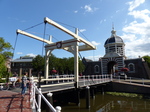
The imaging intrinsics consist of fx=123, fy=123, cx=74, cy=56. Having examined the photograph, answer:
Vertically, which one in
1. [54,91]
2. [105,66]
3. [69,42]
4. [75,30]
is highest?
[75,30]

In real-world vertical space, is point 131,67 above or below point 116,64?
below

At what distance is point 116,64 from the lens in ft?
90.5

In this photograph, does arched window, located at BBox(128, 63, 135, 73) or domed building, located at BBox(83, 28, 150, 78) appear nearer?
domed building, located at BBox(83, 28, 150, 78)

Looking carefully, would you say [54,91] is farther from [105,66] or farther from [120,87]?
[105,66]

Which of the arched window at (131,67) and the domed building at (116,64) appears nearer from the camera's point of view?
the domed building at (116,64)

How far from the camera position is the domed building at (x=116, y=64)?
2552cm

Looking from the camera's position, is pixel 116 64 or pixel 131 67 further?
pixel 116 64

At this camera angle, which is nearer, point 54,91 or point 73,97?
point 54,91

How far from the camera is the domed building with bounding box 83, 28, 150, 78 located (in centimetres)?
2552

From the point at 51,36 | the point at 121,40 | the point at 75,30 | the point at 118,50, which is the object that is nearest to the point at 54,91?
the point at 75,30

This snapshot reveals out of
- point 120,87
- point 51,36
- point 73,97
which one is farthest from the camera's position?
point 120,87

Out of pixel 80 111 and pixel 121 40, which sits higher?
pixel 121 40

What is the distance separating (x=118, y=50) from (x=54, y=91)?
2518cm

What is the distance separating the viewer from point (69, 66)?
1237 inches
